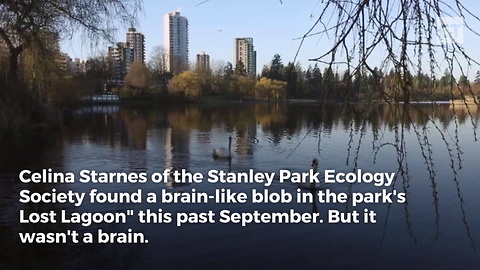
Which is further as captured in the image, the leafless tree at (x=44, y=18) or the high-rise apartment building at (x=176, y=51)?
the high-rise apartment building at (x=176, y=51)

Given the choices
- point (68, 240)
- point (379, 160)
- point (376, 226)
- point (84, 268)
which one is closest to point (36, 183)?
point (68, 240)

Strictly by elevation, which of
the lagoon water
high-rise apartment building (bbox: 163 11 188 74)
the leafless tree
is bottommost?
the lagoon water

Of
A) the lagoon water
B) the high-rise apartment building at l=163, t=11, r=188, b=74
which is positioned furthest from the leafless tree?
the high-rise apartment building at l=163, t=11, r=188, b=74

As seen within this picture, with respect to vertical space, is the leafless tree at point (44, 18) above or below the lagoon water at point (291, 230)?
above

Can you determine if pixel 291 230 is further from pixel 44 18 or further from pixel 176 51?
pixel 176 51

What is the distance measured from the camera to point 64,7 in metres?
4.32

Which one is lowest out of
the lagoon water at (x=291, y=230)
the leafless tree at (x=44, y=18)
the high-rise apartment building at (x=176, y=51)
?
the lagoon water at (x=291, y=230)

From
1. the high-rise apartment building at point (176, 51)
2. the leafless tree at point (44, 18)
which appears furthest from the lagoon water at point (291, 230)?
the high-rise apartment building at point (176, 51)

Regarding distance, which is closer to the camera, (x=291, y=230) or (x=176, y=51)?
(x=291, y=230)

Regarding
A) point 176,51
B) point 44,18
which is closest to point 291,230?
point 44,18

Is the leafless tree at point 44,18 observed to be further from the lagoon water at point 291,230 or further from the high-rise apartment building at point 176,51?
the high-rise apartment building at point 176,51

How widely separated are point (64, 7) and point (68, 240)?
436 centimetres

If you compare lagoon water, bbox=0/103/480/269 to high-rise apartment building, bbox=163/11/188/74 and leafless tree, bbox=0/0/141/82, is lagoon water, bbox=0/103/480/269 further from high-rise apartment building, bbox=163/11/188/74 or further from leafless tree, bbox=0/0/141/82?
high-rise apartment building, bbox=163/11/188/74

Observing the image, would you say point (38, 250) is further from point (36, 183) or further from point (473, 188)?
point (473, 188)
